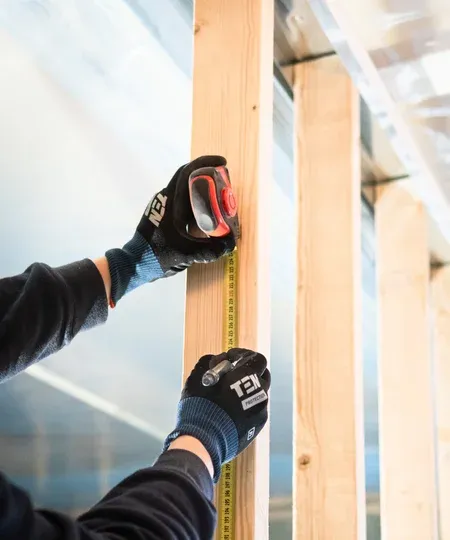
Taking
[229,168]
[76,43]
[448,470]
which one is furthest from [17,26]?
[448,470]

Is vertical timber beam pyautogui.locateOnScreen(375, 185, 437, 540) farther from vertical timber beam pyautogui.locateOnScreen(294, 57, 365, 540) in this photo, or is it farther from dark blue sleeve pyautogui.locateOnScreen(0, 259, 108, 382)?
dark blue sleeve pyautogui.locateOnScreen(0, 259, 108, 382)

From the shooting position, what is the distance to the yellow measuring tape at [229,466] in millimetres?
947

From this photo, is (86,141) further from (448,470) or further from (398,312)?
(448,470)

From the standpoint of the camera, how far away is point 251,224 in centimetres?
106

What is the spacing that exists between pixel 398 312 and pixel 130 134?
1059 millimetres

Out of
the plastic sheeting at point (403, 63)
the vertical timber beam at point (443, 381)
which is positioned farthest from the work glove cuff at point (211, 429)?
the vertical timber beam at point (443, 381)

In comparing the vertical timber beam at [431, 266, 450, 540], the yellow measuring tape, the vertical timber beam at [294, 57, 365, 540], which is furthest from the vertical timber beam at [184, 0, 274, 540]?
the vertical timber beam at [431, 266, 450, 540]

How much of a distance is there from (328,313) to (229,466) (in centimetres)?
58

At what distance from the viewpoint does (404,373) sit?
204 cm

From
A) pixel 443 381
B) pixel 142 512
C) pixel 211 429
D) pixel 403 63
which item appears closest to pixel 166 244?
pixel 211 429

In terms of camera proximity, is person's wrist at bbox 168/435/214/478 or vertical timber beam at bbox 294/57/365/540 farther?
vertical timber beam at bbox 294/57/365/540

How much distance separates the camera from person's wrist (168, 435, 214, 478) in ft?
2.77

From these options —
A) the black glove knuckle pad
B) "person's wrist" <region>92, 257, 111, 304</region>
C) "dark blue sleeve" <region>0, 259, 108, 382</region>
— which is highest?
the black glove knuckle pad

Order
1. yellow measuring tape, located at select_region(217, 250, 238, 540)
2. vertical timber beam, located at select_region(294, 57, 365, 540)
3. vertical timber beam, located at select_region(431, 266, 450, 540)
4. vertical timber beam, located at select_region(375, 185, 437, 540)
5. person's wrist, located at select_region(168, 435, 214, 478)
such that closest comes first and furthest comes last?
person's wrist, located at select_region(168, 435, 214, 478)
yellow measuring tape, located at select_region(217, 250, 238, 540)
vertical timber beam, located at select_region(294, 57, 365, 540)
vertical timber beam, located at select_region(375, 185, 437, 540)
vertical timber beam, located at select_region(431, 266, 450, 540)
